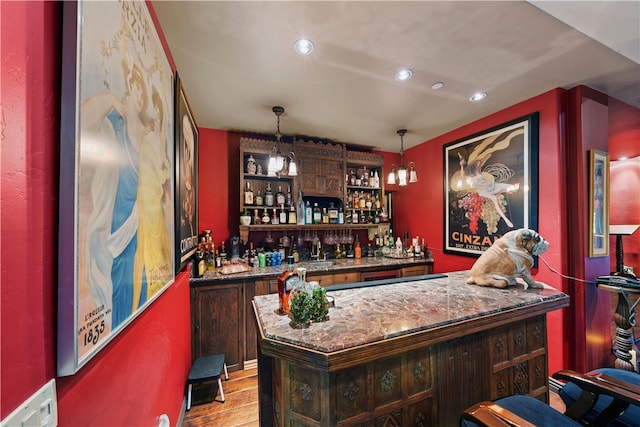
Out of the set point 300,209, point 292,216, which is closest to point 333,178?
point 300,209

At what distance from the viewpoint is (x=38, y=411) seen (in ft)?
1.57

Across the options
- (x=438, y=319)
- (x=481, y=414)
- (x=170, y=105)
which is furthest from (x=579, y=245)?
(x=170, y=105)

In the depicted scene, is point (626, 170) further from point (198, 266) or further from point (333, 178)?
point (198, 266)

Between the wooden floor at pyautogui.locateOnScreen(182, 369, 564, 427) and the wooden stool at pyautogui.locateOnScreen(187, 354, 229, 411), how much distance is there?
0.07 meters

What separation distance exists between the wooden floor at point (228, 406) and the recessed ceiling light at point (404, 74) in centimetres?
304

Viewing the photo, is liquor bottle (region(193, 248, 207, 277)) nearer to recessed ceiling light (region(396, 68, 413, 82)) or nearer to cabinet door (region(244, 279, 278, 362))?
cabinet door (region(244, 279, 278, 362))

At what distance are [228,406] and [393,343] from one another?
184 cm

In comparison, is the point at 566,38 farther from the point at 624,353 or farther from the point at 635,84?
the point at 624,353

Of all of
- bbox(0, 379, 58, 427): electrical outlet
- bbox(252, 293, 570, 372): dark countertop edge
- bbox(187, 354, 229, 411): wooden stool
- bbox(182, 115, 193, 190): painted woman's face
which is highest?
bbox(182, 115, 193, 190): painted woman's face

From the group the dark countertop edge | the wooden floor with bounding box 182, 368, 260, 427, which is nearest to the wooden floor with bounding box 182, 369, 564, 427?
the wooden floor with bounding box 182, 368, 260, 427

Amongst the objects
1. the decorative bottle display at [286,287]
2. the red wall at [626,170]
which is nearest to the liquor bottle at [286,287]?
the decorative bottle display at [286,287]

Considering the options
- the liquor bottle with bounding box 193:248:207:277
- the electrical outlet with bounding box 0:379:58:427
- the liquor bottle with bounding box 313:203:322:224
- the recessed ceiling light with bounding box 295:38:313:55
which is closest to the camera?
the electrical outlet with bounding box 0:379:58:427

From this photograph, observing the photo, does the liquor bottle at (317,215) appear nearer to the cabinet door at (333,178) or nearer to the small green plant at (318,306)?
the cabinet door at (333,178)

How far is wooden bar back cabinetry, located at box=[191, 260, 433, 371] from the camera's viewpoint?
235cm
